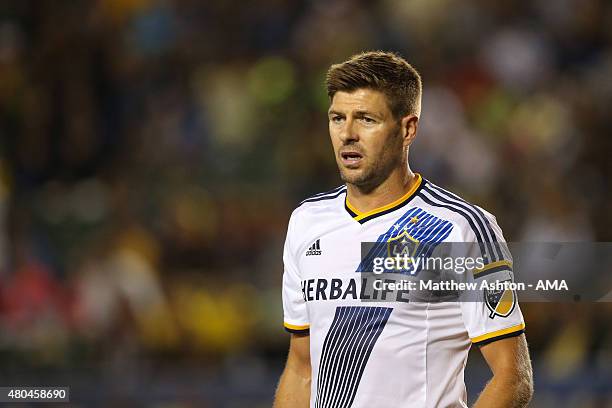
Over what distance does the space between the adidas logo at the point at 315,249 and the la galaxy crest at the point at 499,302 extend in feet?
2.58

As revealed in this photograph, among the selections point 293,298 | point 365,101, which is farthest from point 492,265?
point 293,298

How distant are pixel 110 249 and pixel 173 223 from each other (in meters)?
0.66

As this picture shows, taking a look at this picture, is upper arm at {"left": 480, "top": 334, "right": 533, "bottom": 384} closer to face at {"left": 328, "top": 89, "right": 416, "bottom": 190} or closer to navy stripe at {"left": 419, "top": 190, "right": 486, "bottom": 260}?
navy stripe at {"left": 419, "top": 190, "right": 486, "bottom": 260}

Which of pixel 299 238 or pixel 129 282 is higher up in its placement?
pixel 129 282

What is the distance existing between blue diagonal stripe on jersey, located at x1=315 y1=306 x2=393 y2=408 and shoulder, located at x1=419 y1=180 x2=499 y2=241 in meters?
0.44

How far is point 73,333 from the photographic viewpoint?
8820mm

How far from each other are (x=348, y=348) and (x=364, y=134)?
2.80 ft

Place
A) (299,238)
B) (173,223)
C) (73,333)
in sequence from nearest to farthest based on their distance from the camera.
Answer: (299,238) → (73,333) → (173,223)

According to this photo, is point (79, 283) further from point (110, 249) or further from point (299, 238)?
point (299, 238)

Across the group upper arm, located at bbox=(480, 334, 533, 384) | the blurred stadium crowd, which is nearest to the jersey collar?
upper arm, located at bbox=(480, 334, 533, 384)

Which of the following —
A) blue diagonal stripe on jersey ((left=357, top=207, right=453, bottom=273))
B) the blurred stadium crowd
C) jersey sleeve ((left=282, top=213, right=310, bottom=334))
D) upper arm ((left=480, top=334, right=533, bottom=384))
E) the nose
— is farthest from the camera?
the blurred stadium crowd

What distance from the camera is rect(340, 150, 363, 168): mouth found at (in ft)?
14.0

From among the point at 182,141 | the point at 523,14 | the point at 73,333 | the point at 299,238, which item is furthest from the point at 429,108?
the point at 299,238

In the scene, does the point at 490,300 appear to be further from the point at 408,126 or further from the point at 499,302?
the point at 408,126
